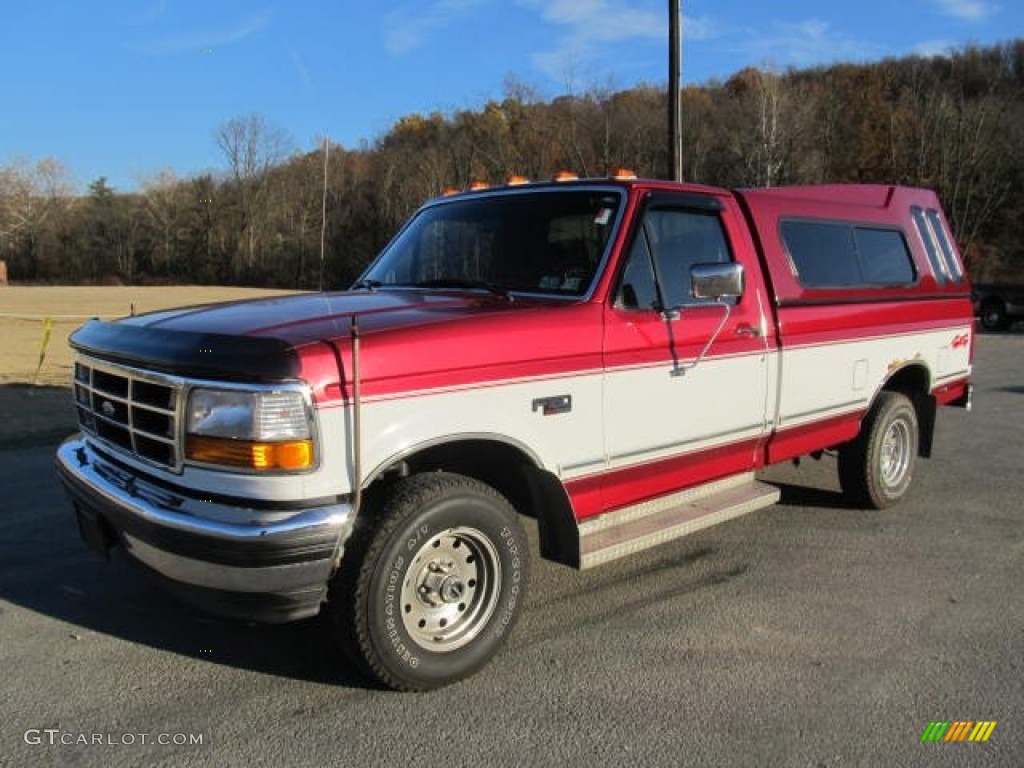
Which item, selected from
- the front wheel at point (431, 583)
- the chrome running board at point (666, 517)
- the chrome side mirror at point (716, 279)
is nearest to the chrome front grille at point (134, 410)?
the front wheel at point (431, 583)

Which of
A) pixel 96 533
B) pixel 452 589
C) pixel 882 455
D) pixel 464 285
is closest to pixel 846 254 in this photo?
pixel 882 455

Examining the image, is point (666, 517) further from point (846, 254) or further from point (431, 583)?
point (846, 254)

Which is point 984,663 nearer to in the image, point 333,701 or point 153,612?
point 333,701

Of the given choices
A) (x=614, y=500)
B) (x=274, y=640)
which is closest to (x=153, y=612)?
(x=274, y=640)

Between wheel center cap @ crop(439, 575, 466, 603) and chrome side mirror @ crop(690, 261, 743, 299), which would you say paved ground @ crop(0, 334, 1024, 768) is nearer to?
wheel center cap @ crop(439, 575, 466, 603)

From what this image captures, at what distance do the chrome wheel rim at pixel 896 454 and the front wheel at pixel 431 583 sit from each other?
3696 mm

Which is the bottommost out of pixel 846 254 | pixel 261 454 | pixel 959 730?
pixel 959 730

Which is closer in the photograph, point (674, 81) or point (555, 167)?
point (674, 81)

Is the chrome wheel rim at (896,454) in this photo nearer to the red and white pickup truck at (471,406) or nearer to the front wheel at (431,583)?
the red and white pickup truck at (471,406)

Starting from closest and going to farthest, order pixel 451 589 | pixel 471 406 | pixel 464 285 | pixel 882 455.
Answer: pixel 471 406, pixel 451 589, pixel 464 285, pixel 882 455

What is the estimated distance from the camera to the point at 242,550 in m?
2.96

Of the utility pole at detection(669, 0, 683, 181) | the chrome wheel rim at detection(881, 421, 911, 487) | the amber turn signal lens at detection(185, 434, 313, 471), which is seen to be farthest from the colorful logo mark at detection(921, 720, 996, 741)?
the utility pole at detection(669, 0, 683, 181)

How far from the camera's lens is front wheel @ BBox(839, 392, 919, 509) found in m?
5.94

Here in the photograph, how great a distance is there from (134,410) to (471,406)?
4.47 feet
